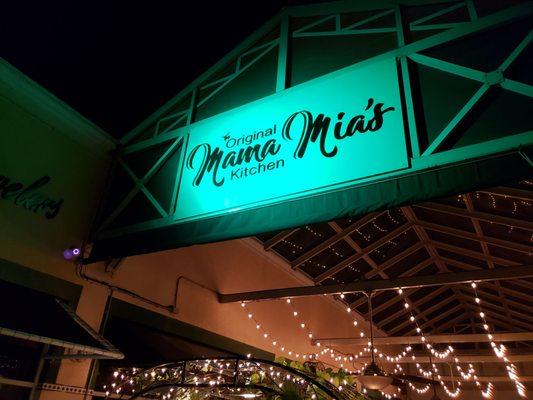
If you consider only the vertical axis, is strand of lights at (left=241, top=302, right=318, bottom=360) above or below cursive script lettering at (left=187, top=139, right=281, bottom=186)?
below

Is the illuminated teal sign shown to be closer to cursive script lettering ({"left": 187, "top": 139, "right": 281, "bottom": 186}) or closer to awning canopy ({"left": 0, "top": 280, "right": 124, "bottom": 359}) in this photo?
cursive script lettering ({"left": 187, "top": 139, "right": 281, "bottom": 186})

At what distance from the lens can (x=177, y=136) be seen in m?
4.84

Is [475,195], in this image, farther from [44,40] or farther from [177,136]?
[44,40]

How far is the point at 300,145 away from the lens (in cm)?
362

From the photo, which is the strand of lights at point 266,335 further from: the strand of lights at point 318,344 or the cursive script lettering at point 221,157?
the cursive script lettering at point 221,157

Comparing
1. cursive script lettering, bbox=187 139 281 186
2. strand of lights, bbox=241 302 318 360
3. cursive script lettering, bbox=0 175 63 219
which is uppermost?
cursive script lettering, bbox=187 139 281 186

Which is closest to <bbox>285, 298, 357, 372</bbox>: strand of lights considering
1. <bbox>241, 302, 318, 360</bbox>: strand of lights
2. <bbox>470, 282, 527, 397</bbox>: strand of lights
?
<bbox>241, 302, 318, 360</bbox>: strand of lights

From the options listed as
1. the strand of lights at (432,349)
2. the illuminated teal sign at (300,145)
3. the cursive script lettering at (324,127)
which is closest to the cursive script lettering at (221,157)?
the illuminated teal sign at (300,145)

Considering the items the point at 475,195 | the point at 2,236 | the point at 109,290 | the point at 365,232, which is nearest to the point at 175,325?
the point at 109,290

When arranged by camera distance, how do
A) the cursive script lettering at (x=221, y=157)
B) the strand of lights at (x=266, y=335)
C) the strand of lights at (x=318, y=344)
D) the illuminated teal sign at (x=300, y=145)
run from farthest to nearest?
the strand of lights at (x=318, y=344), the strand of lights at (x=266, y=335), the cursive script lettering at (x=221, y=157), the illuminated teal sign at (x=300, y=145)

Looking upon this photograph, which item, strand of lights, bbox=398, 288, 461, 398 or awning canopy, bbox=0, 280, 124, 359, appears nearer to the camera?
awning canopy, bbox=0, 280, 124, 359

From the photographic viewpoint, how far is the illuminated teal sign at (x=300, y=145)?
10.7 feet

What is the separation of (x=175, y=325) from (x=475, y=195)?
510 centimetres

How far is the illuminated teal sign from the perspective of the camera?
326 cm
